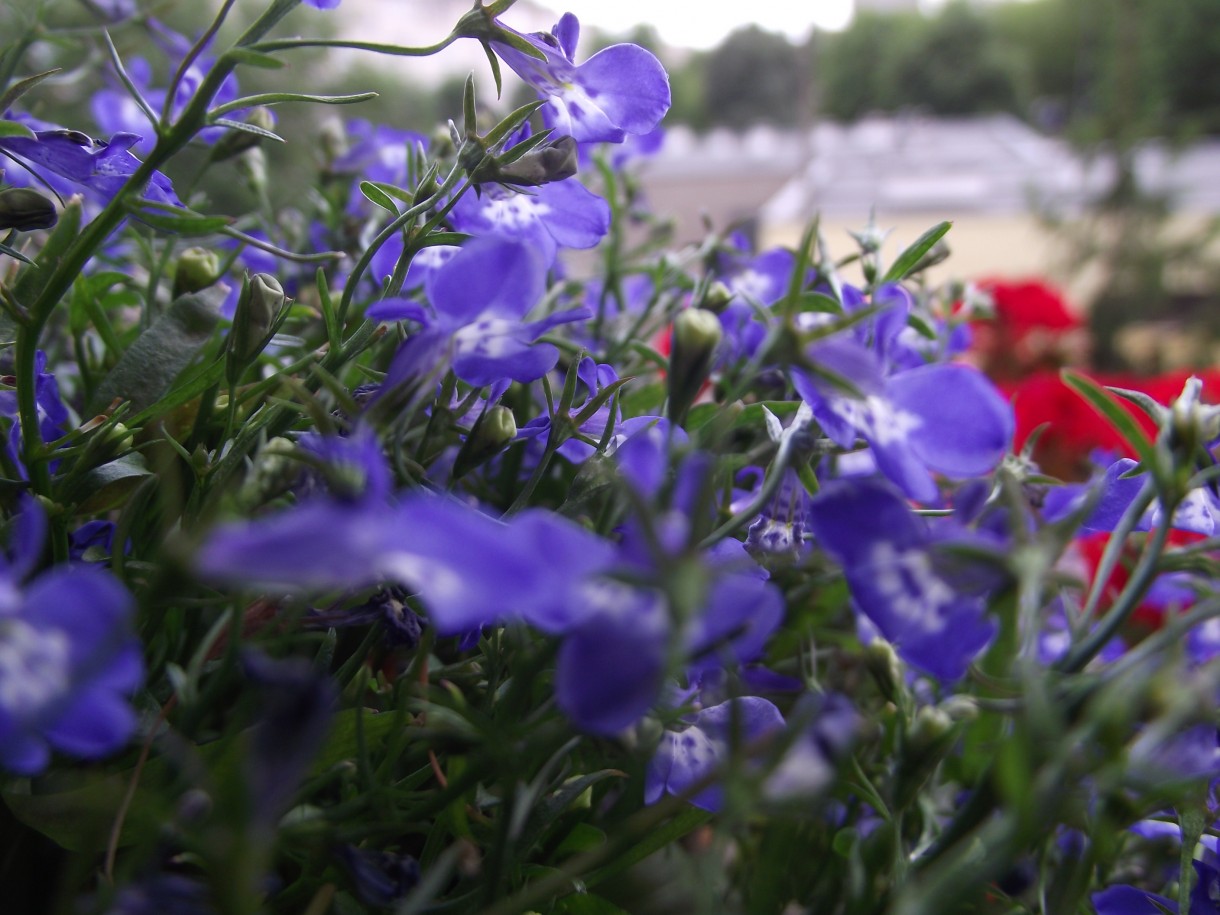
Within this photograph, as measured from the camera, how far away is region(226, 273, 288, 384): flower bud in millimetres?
283

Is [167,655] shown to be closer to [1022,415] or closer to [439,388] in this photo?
[439,388]

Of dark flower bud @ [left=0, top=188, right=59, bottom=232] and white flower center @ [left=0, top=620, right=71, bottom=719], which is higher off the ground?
dark flower bud @ [left=0, top=188, right=59, bottom=232]

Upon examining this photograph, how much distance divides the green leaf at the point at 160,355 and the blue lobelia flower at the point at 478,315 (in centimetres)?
12

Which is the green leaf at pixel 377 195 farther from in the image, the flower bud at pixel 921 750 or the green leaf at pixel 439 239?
the flower bud at pixel 921 750

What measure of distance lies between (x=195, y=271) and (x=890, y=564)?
281 millimetres

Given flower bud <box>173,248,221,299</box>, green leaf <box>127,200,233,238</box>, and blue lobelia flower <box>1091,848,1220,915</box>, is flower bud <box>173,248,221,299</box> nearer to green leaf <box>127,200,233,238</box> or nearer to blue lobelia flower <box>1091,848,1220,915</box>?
green leaf <box>127,200,233,238</box>

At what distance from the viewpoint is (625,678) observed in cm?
17

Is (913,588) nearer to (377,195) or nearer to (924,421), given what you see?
(924,421)

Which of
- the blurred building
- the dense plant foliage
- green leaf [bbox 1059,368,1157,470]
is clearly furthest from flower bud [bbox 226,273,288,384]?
the blurred building

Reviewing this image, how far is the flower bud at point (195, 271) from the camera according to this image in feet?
1.23

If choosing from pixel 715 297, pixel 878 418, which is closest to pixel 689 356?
pixel 878 418

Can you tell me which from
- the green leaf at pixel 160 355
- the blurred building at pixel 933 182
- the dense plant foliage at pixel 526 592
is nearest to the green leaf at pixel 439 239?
the dense plant foliage at pixel 526 592

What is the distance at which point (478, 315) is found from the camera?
0.26m

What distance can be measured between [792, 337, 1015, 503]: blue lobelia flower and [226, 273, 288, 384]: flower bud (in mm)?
148
